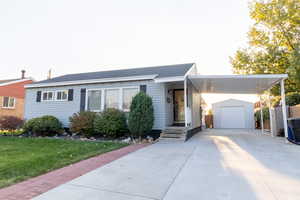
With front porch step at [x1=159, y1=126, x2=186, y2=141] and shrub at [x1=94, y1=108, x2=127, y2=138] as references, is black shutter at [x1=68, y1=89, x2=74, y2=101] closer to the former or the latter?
shrub at [x1=94, y1=108, x2=127, y2=138]

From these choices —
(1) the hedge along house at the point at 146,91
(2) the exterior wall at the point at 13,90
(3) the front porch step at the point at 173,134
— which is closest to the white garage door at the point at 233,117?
(1) the hedge along house at the point at 146,91

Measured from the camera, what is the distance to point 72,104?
409 inches

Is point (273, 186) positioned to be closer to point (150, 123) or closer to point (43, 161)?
point (43, 161)

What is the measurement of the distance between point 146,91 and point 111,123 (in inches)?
95.4

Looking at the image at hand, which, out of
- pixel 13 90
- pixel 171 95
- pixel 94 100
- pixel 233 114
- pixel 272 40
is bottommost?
pixel 233 114

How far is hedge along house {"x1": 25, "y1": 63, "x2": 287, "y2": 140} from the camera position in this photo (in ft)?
26.9

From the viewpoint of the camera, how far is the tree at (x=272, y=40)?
410 inches

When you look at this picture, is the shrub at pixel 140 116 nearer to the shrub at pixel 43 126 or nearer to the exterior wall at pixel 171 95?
the exterior wall at pixel 171 95

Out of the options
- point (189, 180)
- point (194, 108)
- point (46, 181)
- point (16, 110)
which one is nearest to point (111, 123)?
point (46, 181)

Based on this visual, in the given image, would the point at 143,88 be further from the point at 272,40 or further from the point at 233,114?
the point at 233,114

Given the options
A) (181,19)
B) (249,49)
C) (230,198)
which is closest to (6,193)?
(230,198)

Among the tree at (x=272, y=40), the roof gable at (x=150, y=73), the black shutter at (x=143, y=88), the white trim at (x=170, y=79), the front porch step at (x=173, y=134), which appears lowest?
the front porch step at (x=173, y=134)

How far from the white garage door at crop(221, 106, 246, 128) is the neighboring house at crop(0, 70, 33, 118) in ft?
68.2

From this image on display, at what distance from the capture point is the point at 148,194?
8.41ft
